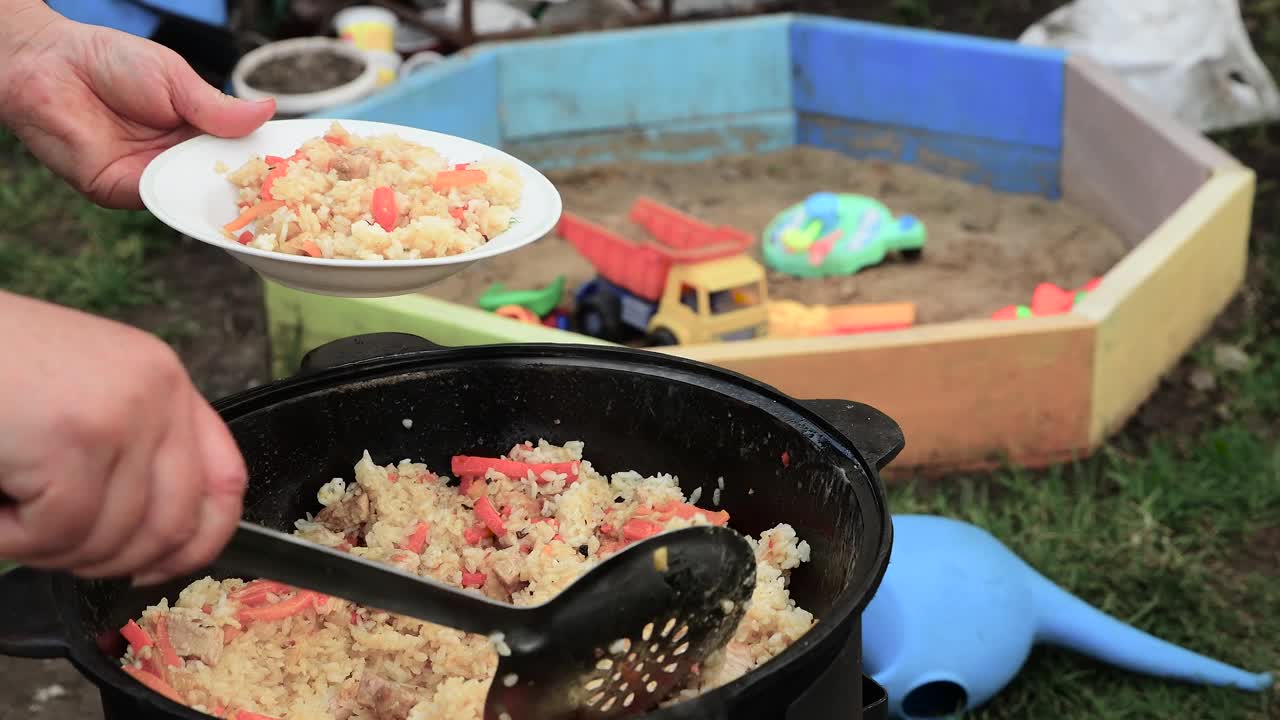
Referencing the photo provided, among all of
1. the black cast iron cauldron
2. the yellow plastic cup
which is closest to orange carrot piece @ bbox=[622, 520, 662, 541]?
the black cast iron cauldron

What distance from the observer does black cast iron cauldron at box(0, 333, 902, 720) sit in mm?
1382

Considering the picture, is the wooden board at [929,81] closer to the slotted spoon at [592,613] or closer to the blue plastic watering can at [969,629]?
the blue plastic watering can at [969,629]

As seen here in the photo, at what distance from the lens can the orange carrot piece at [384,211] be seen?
5.07 feet

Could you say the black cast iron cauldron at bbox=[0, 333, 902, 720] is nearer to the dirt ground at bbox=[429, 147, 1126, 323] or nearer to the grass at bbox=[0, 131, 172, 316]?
the dirt ground at bbox=[429, 147, 1126, 323]

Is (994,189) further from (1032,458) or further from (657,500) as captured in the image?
Answer: (657,500)

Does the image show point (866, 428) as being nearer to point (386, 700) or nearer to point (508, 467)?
point (508, 467)

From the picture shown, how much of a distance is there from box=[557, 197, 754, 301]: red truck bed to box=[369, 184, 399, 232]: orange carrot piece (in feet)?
5.07

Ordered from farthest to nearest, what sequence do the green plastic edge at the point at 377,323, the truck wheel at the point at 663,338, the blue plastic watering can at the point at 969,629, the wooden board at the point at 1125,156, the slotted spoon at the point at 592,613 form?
1. the wooden board at the point at 1125,156
2. the truck wheel at the point at 663,338
3. the green plastic edge at the point at 377,323
4. the blue plastic watering can at the point at 969,629
5. the slotted spoon at the point at 592,613

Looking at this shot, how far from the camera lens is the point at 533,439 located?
1.70m

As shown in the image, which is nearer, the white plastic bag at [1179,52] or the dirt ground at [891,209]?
the dirt ground at [891,209]

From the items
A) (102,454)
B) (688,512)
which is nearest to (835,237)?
(688,512)

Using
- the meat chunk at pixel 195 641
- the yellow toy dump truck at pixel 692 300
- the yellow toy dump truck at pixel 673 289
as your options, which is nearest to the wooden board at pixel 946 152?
the yellow toy dump truck at pixel 692 300

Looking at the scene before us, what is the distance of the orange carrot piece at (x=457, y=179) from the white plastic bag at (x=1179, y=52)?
122 inches

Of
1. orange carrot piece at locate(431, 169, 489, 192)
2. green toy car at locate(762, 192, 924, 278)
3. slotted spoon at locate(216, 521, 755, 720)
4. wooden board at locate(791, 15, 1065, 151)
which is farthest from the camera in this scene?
wooden board at locate(791, 15, 1065, 151)
